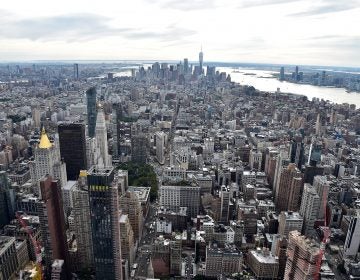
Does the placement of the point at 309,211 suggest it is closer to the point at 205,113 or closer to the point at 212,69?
the point at 205,113

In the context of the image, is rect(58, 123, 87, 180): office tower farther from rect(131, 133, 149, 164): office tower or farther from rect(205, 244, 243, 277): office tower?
rect(205, 244, 243, 277): office tower

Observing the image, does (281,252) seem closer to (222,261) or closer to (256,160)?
(222,261)

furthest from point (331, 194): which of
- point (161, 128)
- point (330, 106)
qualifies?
point (330, 106)

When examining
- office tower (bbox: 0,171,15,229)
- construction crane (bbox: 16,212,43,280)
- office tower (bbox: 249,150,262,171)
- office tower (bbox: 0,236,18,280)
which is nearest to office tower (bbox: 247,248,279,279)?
construction crane (bbox: 16,212,43,280)

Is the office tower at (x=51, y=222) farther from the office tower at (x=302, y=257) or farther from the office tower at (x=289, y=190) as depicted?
the office tower at (x=289, y=190)

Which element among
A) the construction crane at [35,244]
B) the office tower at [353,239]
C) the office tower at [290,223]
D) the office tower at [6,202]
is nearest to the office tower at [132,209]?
the construction crane at [35,244]

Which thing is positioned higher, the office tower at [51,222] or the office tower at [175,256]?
the office tower at [51,222]
